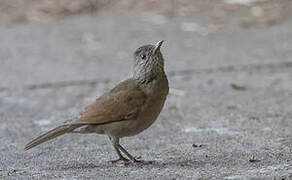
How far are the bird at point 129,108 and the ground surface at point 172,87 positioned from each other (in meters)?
0.26

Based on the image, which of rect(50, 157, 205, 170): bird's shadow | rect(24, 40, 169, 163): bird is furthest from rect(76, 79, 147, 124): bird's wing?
rect(50, 157, 205, 170): bird's shadow

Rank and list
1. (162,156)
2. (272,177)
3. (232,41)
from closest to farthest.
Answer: (272,177)
(162,156)
(232,41)

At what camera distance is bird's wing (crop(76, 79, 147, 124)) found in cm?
536

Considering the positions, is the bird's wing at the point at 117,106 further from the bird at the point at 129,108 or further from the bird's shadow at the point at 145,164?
the bird's shadow at the point at 145,164

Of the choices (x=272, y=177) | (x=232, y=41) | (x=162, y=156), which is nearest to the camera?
(x=272, y=177)

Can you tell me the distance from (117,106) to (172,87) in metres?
3.10

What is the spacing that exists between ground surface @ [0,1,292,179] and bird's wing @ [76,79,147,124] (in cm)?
36

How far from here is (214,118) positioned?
7.07 metres

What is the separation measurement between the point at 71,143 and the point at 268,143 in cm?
173

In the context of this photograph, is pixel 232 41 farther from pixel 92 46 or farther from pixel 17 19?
pixel 17 19

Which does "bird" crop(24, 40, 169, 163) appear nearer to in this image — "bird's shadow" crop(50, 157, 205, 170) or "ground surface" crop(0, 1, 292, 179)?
"bird's shadow" crop(50, 157, 205, 170)

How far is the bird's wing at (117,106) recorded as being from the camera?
5.36m

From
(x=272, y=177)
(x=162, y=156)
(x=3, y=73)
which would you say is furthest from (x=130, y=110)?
(x=3, y=73)

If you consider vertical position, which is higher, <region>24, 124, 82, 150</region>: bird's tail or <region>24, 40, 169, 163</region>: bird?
<region>24, 40, 169, 163</region>: bird
